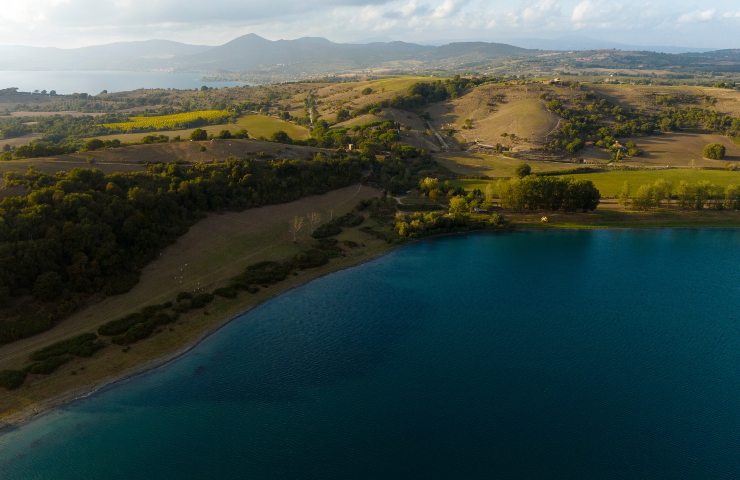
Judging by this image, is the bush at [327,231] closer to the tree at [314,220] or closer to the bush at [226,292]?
the tree at [314,220]

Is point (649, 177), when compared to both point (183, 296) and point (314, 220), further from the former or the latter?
point (183, 296)

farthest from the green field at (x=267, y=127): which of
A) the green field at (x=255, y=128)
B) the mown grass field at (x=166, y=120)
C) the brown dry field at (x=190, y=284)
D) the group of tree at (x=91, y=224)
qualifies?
the group of tree at (x=91, y=224)

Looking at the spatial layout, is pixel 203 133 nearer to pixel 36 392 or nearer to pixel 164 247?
pixel 164 247

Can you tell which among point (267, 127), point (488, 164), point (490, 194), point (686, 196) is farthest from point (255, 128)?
point (686, 196)

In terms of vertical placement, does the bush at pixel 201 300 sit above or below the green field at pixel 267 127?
below

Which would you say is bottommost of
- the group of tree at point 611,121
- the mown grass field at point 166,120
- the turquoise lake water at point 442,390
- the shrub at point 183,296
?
the turquoise lake water at point 442,390

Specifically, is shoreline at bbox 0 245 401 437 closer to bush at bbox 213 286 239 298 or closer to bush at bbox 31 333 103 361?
bush at bbox 213 286 239 298
